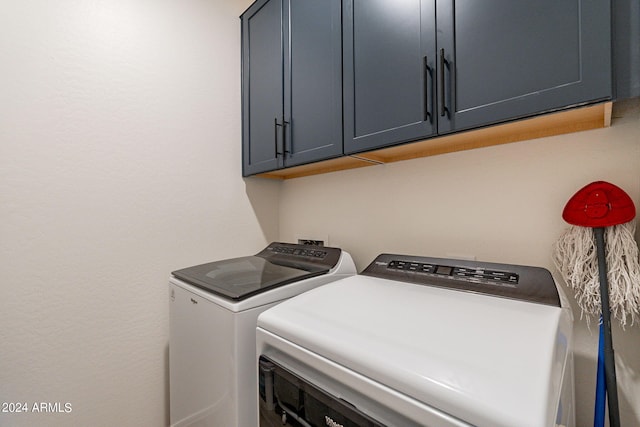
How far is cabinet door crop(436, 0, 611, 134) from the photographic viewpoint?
65 centimetres

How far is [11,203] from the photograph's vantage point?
1131mm

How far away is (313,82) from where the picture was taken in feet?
4.21

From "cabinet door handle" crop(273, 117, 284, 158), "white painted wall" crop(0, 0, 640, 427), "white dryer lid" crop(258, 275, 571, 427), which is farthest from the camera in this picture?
"cabinet door handle" crop(273, 117, 284, 158)

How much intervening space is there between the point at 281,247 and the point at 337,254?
434mm

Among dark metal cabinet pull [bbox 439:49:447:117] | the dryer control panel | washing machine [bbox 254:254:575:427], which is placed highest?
dark metal cabinet pull [bbox 439:49:447:117]

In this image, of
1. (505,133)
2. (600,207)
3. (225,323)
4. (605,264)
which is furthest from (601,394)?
(225,323)

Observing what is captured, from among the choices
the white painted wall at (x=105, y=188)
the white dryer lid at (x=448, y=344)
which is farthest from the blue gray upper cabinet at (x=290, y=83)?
the white dryer lid at (x=448, y=344)

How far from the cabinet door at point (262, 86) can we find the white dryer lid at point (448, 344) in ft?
2.90

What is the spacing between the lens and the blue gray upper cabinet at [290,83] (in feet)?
3.96

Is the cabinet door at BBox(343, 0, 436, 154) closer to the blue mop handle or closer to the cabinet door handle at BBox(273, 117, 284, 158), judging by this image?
the cabinet door handle at BBox(273, 117, 284, 158)

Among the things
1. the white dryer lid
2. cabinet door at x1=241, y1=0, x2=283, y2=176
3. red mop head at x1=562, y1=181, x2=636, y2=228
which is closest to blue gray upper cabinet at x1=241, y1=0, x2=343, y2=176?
cabinet door at x1=241, y1=0, x2=283, y2=176

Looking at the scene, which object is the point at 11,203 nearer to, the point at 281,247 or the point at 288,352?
the point at 281,247

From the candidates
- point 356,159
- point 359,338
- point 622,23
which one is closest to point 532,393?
point 359,338

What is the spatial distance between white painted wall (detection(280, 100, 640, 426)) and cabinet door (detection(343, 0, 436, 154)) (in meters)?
0.31
